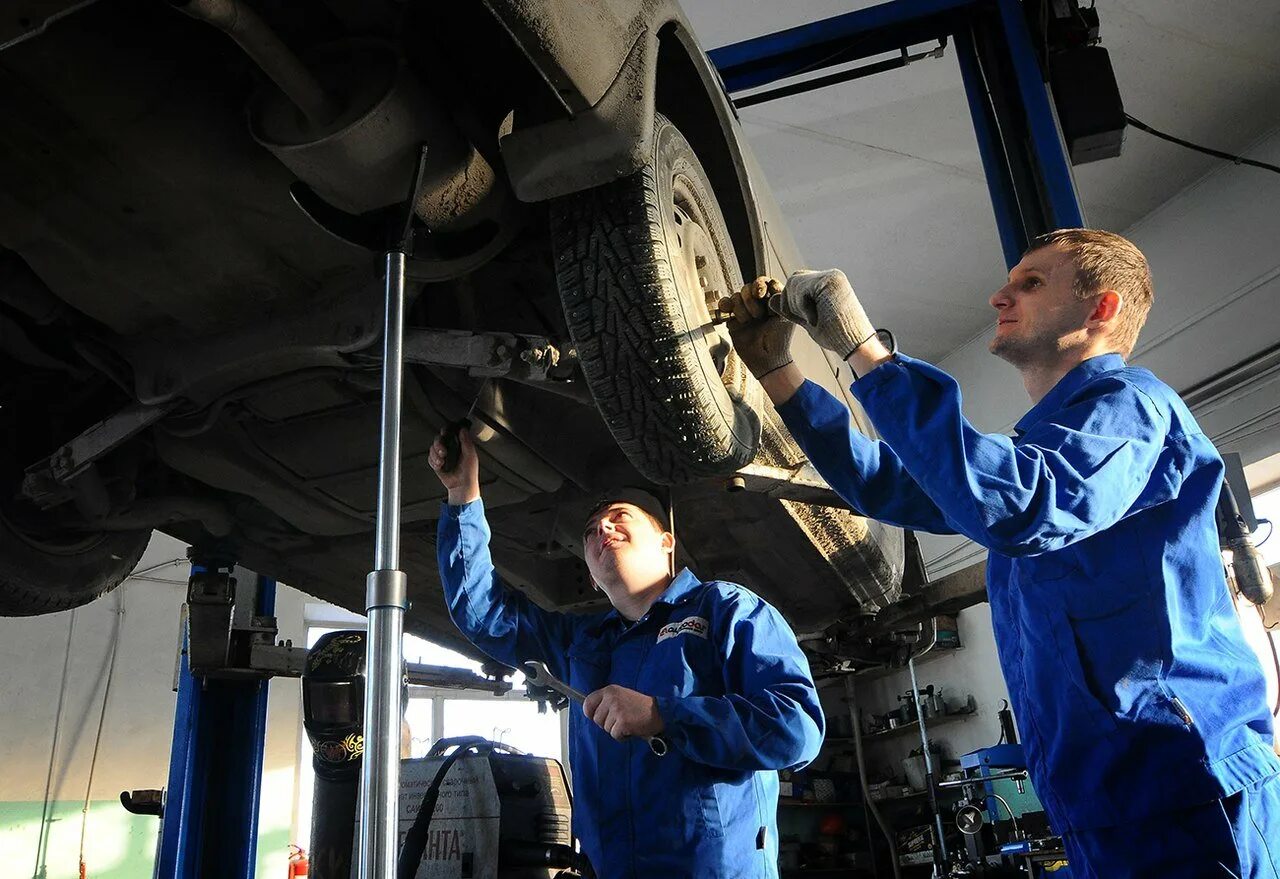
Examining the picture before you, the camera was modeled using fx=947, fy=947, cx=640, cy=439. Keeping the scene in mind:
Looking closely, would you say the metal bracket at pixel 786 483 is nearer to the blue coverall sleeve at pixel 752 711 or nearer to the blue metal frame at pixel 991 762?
the blue coverall sleeve at pixel 752 711

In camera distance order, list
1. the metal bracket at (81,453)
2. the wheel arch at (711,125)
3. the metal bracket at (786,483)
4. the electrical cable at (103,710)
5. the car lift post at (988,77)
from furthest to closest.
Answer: the electrical cable at (103,710) < the car lift post at (988,77) < the metal bracket at (786,483) < the metal bracket at (81,453) < the wheel arch at (711,125)

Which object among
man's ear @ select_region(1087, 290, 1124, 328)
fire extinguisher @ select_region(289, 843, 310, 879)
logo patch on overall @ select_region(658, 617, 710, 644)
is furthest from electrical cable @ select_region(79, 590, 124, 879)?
man's ear @ select_region(1087, 290, 1124, 328)

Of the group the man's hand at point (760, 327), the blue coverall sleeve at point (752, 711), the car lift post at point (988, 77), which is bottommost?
the blue coverall sleeve at point (752, 711)

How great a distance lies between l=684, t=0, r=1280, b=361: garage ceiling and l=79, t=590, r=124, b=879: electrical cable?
5673mm

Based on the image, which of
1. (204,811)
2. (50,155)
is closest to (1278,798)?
(50,155)

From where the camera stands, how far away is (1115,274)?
1266 mm

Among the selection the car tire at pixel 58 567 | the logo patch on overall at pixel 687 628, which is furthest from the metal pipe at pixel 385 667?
the car tire at pixel 58 567

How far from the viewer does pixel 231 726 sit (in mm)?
2648

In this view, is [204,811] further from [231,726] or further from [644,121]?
[644,121]

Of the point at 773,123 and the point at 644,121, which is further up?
the point at 773,123

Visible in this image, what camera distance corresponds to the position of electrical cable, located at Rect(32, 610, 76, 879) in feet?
20.5

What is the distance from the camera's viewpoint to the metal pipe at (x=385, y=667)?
818mm

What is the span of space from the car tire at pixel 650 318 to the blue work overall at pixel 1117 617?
34 centimetres

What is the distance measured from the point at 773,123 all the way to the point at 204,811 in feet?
13.3
